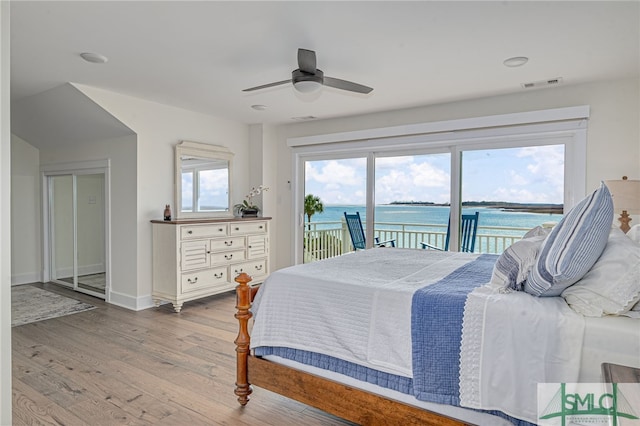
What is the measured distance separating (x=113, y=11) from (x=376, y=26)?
164cm

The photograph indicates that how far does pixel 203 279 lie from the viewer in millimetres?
4414

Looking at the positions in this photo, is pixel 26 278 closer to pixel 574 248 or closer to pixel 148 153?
pixel 148 153

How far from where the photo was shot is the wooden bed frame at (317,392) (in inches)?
66.2

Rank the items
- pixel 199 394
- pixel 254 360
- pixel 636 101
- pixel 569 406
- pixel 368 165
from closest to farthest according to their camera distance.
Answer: pixel 569 406, pixel 254 360, pixel 199 394, pixel 636 101, pixel 368 165

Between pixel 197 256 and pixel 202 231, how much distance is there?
0.30 m

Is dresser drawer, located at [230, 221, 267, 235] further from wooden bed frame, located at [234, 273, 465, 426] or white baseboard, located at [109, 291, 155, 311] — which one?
wooden bed frame, located at [234, 273, 465, 426]

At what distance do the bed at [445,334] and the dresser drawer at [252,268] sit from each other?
104 inches

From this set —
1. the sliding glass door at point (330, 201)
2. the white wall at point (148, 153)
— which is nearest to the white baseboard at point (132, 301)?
the white wall at point (148, 153)

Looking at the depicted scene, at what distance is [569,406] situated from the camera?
4.53 feet

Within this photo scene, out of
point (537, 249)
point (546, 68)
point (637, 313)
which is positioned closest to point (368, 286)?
point (537, 249)

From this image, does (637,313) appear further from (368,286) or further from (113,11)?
(113,11)

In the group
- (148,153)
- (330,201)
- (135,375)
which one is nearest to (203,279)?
(148,153)

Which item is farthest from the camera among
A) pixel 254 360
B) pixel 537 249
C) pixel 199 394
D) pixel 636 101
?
pixel 636 101

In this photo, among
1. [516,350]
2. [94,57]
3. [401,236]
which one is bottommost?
[516,350]
